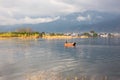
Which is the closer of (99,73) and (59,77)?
(59,77)

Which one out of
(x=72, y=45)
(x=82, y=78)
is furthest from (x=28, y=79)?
(x=72, y=45)

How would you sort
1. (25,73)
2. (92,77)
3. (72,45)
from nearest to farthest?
(92,77) → (25,73) → (72,45)

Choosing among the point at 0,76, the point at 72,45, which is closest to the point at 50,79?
the point at 0,76

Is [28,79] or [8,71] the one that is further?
[8,71]

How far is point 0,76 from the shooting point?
48062mm

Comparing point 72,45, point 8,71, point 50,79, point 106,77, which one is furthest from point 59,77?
point 72,45

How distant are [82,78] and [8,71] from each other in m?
16.4

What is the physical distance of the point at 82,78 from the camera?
45562 mm

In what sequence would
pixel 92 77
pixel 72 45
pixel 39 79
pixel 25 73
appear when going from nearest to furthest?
pixel 39 79 → pixel 92 77 → pixel 25 73 → pixel 72 45

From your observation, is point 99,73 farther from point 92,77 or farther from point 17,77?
point 17,77

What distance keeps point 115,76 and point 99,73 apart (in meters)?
4.34

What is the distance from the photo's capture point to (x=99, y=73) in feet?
170

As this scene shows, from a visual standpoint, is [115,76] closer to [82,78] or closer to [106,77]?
[106,77]

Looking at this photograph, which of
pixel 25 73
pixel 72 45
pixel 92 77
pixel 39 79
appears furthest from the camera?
pixel 72 45
